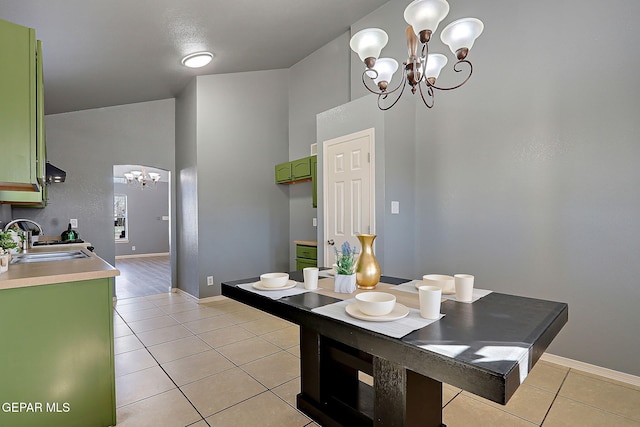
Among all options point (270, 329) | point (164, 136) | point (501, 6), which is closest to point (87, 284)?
point (270, 329)

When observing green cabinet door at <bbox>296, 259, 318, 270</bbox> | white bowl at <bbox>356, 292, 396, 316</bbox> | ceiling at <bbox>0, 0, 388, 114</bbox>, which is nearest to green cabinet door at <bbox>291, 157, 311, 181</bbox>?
green cabinet door at <bbox>296, 259, 318, 270</bbox>

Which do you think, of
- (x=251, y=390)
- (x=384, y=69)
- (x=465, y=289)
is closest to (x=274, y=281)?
(x=465, y=289)

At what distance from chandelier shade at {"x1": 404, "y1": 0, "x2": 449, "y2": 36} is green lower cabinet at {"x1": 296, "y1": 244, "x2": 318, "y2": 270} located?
296cm

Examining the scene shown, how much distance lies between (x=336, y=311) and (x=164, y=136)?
17.0 feet

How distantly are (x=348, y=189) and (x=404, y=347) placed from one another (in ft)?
8.91

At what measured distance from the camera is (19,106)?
1739mm

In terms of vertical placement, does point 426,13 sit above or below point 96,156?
above

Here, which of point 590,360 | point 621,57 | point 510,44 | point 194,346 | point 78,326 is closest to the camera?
point 78,326

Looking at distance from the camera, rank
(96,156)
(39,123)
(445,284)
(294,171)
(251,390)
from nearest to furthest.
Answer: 1. (445,284)
2. (39,123)
3. (251,390)
4. (294,171)
5. (96,156)

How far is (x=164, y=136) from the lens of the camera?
5.46m

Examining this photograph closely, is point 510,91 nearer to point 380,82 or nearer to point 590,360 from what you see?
point 380,82

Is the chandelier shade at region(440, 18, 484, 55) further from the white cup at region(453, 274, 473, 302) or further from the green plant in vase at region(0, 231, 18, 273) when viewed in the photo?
the green plant in vase at region(0, 231, 18, 273)

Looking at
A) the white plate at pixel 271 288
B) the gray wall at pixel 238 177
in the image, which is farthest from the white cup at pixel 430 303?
the gray wall at pixel 238 177

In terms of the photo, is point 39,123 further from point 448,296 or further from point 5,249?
point 448,296
